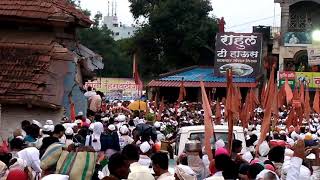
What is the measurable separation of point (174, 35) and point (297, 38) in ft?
29.3

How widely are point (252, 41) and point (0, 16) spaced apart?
30.6 metres

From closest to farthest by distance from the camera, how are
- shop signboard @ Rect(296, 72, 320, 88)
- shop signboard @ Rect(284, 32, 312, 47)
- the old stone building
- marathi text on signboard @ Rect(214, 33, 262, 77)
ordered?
the old stone building < shop signboard @ Rect(296, 72, 320, 88) < marathi text on signboard @ Rect(214, 33, 262, 77) < shop signboard @ Rect(284, 32, 312, 47)

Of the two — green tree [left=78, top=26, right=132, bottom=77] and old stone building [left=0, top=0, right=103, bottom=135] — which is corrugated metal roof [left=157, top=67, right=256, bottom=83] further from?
old stone building [left=0, top=0, right=103, bottom=135]

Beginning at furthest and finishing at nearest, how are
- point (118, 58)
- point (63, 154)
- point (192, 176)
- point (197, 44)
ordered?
point (118, 58), point (197, 44), point (63, 154), point (192, 176)

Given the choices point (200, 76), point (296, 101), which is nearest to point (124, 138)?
point (296, 101)

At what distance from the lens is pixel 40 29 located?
60.4ft

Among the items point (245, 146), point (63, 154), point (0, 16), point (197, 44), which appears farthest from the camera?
point (197, 44)

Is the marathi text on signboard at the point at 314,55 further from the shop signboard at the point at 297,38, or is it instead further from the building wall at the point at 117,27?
the building wall at the point at 117,27

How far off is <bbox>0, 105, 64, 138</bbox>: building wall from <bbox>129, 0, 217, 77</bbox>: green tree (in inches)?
1401

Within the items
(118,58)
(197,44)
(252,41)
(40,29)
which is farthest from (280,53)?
(40,29)

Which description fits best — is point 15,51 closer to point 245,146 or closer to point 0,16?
point 0,16

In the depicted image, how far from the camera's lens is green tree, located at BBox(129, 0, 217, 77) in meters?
52.3

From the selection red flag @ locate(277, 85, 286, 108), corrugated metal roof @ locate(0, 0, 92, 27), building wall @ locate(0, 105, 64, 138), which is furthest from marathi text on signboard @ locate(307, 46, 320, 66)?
building wall @ locate(0, 105, 64, 138)

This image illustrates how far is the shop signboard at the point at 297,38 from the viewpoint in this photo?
160 feet
